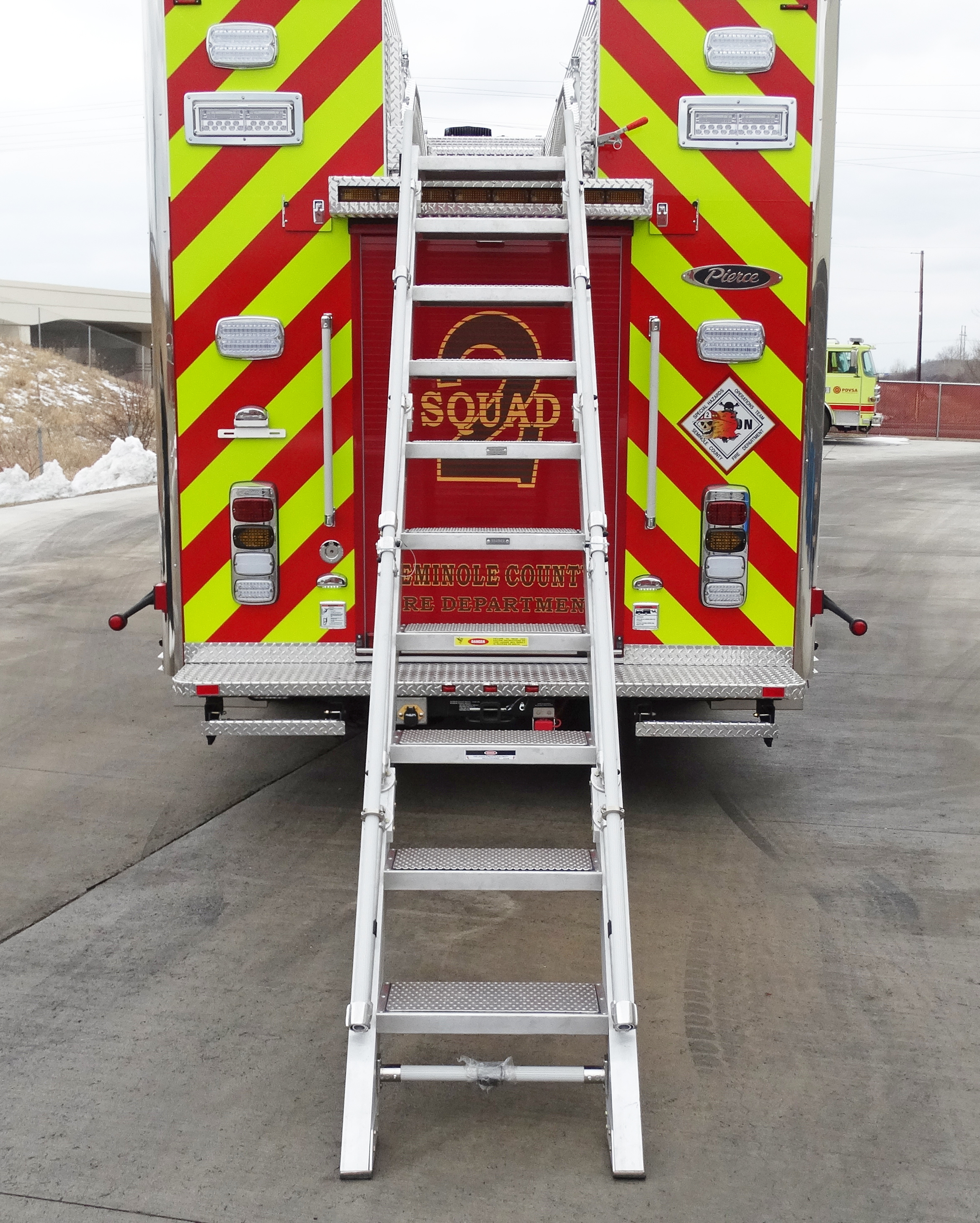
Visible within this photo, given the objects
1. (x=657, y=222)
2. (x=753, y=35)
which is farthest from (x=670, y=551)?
(x=753, y=35)

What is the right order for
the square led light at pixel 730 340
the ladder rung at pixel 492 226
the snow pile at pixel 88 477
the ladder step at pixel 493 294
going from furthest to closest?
the snow pile at pixel 88 477, the square led light at pixel 730 340, the ladder rung at pixel 492 226, the ladder step at pixel 493 294

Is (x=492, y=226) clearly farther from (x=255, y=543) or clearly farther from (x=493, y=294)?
(x=255, y=543)

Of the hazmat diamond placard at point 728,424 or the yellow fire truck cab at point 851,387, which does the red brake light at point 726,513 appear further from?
the yellow fire truck cab at point 851,387

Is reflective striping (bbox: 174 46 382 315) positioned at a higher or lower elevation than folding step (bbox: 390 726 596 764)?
higher

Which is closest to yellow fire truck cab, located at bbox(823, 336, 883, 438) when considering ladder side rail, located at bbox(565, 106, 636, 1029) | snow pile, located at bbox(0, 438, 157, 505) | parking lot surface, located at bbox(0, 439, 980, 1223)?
snow pile, located at bbox(0, 438, 157, 505)

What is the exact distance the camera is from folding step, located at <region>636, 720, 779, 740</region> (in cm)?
509

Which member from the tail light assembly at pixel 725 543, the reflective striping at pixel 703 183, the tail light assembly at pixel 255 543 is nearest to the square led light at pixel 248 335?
the tail light assembly at pixel 255 543

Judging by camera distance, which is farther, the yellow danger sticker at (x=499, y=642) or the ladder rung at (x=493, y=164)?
the ladder rung at (x=493, y=164)

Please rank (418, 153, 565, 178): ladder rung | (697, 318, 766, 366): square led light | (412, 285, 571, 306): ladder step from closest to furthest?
(412, 285, 571, 306): ladder step
(418, 153, 565, 178): ladder rung
(697, 318, 766, 366): square led light

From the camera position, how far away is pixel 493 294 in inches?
169

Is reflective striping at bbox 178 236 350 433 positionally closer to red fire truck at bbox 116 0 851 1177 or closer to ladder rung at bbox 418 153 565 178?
red fire truck at bbox 116 0 851 1177

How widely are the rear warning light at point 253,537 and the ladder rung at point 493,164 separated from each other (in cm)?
160

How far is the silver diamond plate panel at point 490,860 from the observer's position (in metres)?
3.49

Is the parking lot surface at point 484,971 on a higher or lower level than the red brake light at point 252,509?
lower
